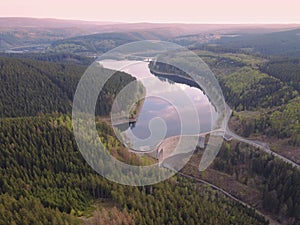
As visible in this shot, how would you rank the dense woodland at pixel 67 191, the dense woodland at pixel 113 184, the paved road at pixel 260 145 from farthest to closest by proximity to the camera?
the paved road at pixel 260 145
the dense woodland at pixel 113 184
the dense woodland at pixel 67 191

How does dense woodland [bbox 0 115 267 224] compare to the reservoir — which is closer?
dense woodland [bbox 0 115 267 224]

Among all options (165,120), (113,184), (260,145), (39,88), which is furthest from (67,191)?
(39,88)

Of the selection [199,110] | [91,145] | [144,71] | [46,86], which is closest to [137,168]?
[91,145]

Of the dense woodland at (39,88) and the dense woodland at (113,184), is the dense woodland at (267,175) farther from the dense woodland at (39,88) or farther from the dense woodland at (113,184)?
the dense woodland at (39,88)

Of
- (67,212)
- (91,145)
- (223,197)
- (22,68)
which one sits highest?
(22,68)

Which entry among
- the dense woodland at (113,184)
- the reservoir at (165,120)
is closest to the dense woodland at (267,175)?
the dense woodland at (113,184)

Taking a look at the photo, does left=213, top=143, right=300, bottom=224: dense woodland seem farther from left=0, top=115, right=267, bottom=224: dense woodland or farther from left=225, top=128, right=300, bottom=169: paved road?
left=0, top=115, right=267, bottom=224: dense woodland

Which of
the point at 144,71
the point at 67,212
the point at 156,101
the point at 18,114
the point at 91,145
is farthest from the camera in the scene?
the point at 144,71

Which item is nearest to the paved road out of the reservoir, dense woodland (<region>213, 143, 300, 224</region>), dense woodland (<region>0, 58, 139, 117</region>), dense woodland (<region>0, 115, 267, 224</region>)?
dense woodland (<region>213, 143, 300, 224</region>)

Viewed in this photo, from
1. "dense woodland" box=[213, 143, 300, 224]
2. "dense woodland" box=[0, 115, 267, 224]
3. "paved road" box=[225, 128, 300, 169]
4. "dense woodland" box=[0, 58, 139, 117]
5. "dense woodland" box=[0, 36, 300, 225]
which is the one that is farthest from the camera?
"dense woodland" box=[0, 58, 139, 117]

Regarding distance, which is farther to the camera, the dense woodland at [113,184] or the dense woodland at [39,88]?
Result: the dense woodland at [39,88]

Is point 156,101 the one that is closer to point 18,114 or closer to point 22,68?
point 18,114
